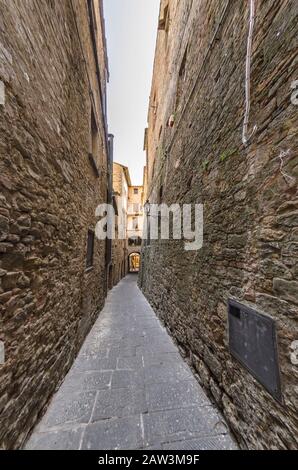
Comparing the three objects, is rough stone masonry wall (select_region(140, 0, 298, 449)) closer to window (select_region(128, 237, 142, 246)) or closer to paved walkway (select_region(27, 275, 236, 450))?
paved walkway (select_region(27, 275, 236, 450))

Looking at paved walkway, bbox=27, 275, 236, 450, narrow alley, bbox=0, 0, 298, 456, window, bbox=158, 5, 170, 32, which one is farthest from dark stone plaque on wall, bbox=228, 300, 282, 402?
window, bbox=158, 5, 170, 32

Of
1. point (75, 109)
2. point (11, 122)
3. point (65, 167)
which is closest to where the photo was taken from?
point (11, 122)

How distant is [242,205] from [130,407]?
8.29ft

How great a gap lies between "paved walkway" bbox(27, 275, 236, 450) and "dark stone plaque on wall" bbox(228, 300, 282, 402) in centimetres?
82

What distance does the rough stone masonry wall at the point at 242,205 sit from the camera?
1.33 meters

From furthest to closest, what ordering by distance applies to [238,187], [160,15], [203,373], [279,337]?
[160,15]
[203,373]
[238,187]
[279,337]

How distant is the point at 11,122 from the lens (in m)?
1.50

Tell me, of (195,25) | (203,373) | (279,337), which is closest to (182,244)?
(203,373)

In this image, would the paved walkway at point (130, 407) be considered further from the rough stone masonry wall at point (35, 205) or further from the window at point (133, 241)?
the window at point (133, 241)

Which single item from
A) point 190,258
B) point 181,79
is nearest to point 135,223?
point 181,79

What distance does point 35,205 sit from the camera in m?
1.88

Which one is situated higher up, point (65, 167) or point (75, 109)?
point (75, 109)

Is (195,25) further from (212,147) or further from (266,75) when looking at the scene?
(266,75)
